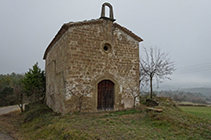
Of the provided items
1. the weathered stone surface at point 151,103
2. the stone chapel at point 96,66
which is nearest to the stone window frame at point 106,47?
the stone chapel at point 96,66

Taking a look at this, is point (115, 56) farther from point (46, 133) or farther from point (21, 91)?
point (21, 91)

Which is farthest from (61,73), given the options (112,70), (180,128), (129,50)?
(180,128)

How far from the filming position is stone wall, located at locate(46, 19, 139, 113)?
325 inches

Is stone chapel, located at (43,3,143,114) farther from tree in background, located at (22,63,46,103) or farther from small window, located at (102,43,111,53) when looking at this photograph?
tree in background, located at (22,63,46,103)

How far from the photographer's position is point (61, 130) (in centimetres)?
612

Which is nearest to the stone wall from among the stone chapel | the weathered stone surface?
the stone chapel

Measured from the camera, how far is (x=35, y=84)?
15.9 meters

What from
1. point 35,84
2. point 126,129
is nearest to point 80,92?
point 126,129

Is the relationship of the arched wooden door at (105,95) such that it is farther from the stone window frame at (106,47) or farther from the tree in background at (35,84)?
the tree in background at (35,84)

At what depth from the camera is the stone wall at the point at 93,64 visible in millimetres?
8258

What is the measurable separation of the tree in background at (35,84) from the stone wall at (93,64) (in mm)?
6371

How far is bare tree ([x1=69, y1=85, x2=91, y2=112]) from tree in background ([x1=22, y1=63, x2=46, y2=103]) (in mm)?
8603

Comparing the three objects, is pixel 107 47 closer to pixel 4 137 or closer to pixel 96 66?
pixel 96 66

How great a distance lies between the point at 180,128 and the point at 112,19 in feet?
23.0
